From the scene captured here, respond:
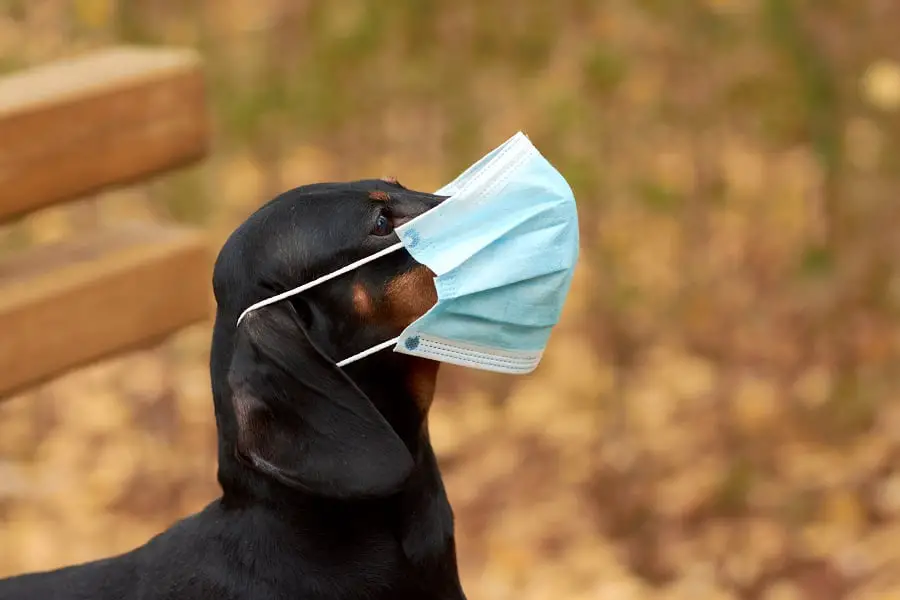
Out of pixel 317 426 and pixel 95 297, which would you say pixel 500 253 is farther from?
pixel 95 297

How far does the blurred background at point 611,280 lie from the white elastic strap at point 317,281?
250cm

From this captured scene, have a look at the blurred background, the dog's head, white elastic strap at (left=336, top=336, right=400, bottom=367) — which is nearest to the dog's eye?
the dog's head

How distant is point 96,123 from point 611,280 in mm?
2968

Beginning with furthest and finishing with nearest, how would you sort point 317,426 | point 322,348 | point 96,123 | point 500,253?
1. point 96,123
2. point 500,253
3. point 322,348
4. point 317,426

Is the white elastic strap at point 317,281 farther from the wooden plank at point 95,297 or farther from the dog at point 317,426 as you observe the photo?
the wooden plank at point 95,297

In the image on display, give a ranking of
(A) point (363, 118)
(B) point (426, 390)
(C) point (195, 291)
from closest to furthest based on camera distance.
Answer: (B) point (426, 390) → (C) point (195, 291) → (A) point (363, 118)

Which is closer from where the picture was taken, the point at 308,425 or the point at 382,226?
the point at 308,425

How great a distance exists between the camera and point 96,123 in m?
3.67

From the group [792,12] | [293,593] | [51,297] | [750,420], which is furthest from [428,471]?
[792,12]

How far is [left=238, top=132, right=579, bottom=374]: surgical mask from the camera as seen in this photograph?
2.57m

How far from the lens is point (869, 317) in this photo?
226 inches

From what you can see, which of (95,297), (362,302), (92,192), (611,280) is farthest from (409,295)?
(611,280)

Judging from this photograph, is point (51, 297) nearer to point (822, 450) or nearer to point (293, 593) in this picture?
point (293, 593)

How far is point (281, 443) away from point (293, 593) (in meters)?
0.33
